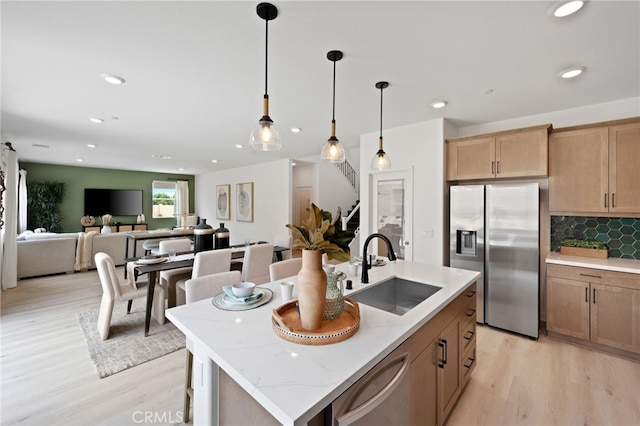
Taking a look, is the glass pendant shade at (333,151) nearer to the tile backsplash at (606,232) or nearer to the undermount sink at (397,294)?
the undermount sink at (397,294)

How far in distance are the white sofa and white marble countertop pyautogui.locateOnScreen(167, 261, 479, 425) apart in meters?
5.83

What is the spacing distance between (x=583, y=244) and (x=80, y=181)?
457 inches

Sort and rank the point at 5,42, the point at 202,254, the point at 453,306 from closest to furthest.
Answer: the point at 453,306, the point at 5,42, the point at 202,254

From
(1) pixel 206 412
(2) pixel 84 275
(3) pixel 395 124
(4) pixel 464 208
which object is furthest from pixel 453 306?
(2) pixel 84 275

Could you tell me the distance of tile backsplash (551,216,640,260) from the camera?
2.96 m

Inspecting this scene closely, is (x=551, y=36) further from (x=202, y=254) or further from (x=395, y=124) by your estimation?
(x=202, y=254)

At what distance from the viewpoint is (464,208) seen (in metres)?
3.38

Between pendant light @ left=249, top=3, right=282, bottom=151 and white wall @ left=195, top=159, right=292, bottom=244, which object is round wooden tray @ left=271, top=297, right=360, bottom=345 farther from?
white wall @ left=195, top=159, right=292, bottom=244

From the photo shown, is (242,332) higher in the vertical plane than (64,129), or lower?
lower

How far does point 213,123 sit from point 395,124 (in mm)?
2636

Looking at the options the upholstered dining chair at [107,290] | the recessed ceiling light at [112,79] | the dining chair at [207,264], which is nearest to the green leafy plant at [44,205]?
the upholstered dining chair at [107,290]

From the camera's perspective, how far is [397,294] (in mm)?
2189

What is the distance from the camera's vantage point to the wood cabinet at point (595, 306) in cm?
253

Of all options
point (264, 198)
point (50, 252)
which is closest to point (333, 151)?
point (264, 198)
